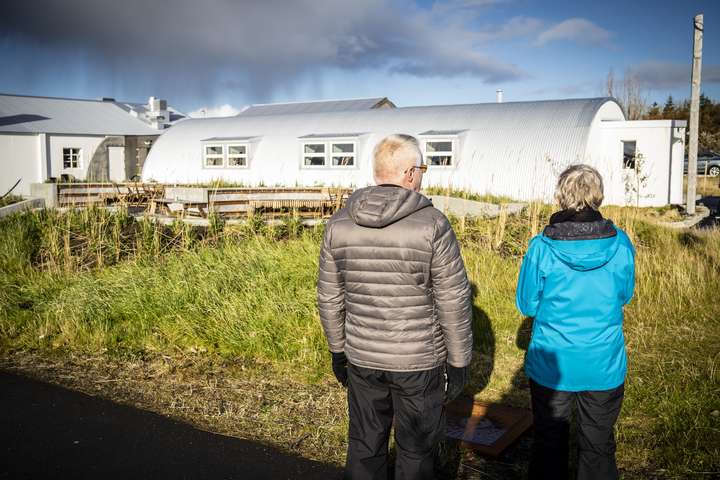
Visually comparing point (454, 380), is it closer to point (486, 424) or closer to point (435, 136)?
point (486, 424)

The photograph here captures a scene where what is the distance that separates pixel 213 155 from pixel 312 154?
5.45m

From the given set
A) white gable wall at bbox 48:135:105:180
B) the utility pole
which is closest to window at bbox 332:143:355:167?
the utility pole

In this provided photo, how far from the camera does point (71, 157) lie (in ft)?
105

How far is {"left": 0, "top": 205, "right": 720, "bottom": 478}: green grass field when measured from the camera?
4.63 metres

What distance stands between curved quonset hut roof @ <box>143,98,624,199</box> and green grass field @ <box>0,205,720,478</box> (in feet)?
31.8

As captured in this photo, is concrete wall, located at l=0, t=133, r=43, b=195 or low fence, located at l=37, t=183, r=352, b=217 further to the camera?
concrete wall, located at l=0, t=133, r=43, b=195

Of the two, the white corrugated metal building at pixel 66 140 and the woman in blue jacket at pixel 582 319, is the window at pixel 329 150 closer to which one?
the white corrugated metal building at pixel 66 140

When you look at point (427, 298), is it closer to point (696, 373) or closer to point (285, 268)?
point (696, 373)

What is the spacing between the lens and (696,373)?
5.24 meters

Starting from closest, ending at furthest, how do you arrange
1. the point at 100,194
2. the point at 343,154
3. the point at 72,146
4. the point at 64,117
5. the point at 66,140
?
the point at 100,194 → the point at 343,154 → the point at 66,140 → the point at 72,146 → the point at 64,117

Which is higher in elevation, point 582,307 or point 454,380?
point 582,307

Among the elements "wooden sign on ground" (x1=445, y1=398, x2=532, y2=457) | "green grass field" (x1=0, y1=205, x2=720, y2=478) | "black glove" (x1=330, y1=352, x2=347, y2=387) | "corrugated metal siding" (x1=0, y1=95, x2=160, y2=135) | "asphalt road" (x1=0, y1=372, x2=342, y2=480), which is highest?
"corrugated metal siding" (x1=0, y1=95, x2=160, y2=135)

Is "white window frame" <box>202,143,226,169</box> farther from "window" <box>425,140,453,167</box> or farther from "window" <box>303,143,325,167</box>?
"window" <box>425,140,453,167</box>

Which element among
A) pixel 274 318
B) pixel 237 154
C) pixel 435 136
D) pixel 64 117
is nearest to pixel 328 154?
pixel 435 136
